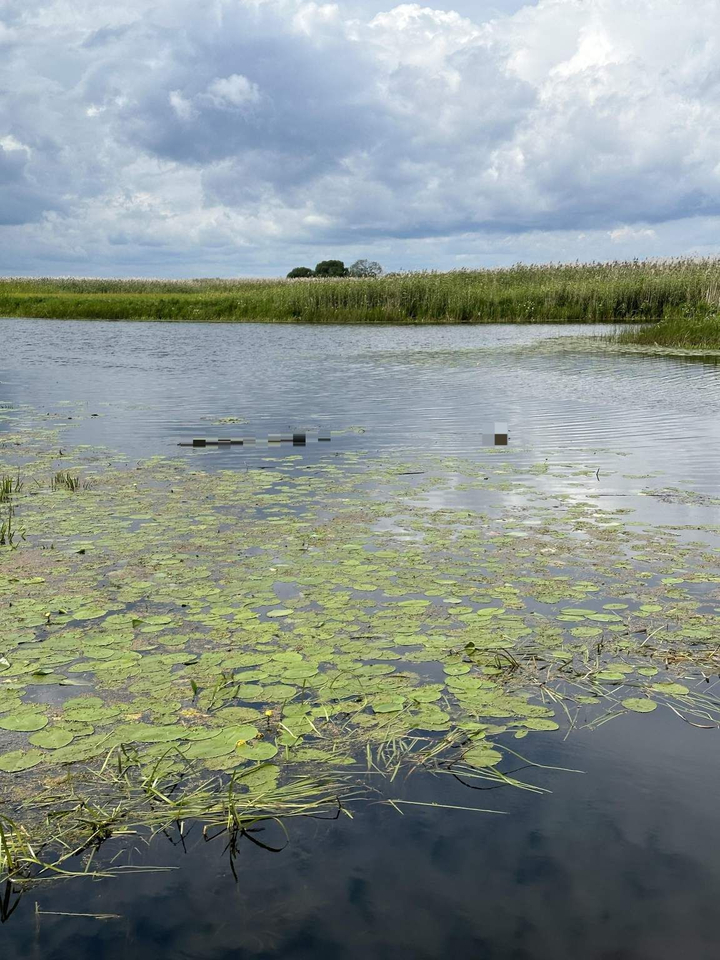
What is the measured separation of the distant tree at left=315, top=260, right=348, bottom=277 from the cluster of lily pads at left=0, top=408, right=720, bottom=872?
7079cm

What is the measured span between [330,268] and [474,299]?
136 ft

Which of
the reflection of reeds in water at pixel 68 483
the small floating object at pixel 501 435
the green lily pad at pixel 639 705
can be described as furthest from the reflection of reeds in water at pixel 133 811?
the small floating object at pixel 501 435

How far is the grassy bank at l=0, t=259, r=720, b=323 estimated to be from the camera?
3603 centimetres

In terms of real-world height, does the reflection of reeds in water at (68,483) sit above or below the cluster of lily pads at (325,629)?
below

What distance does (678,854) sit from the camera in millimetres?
2736

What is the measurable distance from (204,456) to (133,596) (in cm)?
466

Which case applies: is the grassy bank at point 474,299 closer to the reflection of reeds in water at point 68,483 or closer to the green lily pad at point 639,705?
the reflection of reeds in water at point 68,483

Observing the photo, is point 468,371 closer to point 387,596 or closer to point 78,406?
point 78,406

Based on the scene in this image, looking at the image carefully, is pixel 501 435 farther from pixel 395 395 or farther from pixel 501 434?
pixel 395 395

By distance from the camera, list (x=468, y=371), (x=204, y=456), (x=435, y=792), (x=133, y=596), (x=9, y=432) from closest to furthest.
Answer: (x=435, y=792) < (x=133, y=596) < (x=204, y=456) < (x=9, y=432) < (x=468, y=371)

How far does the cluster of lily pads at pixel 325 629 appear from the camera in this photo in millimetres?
3381

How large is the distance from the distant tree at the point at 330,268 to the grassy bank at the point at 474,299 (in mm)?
29921

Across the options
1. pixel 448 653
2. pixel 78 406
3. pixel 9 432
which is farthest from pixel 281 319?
pixel 448 653

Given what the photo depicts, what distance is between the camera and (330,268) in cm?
7712
